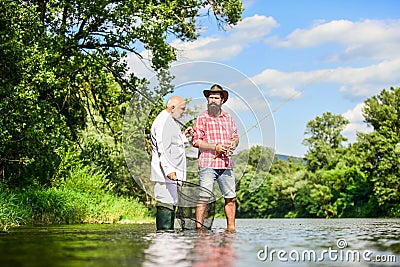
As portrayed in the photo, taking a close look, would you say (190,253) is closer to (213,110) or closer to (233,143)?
(233,143)

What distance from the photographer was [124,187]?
3362 cm

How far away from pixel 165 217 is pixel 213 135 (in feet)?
4.80

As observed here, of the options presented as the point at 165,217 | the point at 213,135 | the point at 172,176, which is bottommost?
the point at 165,217

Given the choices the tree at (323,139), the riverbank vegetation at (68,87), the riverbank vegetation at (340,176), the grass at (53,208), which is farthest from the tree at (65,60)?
the tree at (323,139)

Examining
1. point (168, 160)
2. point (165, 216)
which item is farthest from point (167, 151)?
point (165, 216)

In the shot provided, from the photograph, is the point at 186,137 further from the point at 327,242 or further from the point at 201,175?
the point at 327,242

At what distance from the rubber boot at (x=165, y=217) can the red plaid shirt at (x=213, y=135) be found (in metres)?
0.86

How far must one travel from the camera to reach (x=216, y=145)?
33.7 feet

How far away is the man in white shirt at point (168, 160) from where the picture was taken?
10.0 metres

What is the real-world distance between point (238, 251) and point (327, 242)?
1.67 meters

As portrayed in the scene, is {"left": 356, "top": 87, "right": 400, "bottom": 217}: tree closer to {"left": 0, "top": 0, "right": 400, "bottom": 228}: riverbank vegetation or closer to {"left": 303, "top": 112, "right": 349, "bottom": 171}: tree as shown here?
{"left": 303, "top": 112, "right": 349, "bottom": 171}: tree

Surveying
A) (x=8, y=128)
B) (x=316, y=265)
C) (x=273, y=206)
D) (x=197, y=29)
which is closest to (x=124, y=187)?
(x=197, y=29)

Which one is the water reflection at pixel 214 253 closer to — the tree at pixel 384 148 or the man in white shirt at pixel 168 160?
the man in white shirt at pixel 168 160

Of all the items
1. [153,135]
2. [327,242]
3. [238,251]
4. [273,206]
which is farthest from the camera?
[273,206]
